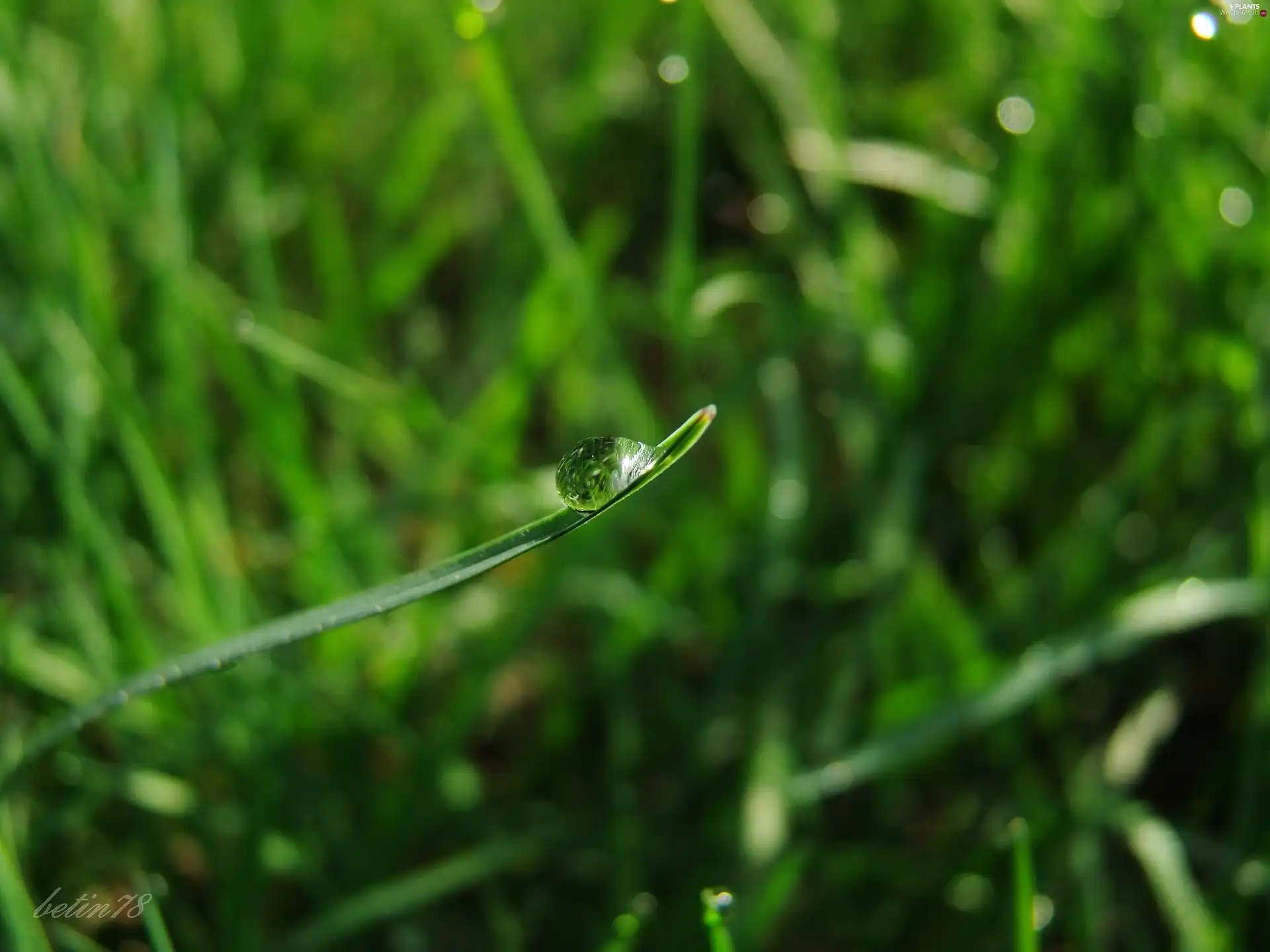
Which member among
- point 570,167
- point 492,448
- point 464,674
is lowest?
point 464,674

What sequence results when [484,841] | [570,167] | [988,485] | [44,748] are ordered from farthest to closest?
1. [570,167]
2. [988,485]
3. [484,841]
4. [44,748]

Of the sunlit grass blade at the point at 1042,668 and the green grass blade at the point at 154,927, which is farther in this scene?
the sunlit grass blade at the point at 1042,668

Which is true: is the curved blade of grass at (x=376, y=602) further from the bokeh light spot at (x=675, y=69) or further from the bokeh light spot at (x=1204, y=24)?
the bokeh light spot at (x=1204, y=24)

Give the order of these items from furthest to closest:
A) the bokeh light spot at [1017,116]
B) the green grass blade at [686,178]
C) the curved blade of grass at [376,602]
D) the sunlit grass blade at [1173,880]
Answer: the bokeh light spot at [1017,116] → the green grass blade at [686,178] → the sunlit grass blade at [1173,880] → the curved blade of grass at [376,602]

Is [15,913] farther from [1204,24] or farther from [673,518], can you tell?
[1204,24]

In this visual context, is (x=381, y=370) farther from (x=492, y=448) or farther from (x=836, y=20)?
(x=836, y=20)

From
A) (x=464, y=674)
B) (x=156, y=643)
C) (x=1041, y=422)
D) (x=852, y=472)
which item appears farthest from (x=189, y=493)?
(x=1041, y=422)

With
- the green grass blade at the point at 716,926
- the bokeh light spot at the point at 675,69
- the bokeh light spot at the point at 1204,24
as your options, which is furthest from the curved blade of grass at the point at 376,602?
the bokeh light spot at the point at 1204,24
